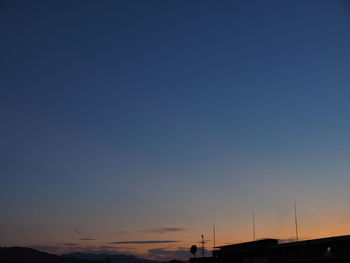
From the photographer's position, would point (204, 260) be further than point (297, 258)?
Yes

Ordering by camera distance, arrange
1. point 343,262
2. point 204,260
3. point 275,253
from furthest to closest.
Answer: point 204,260, point 275,253, point 343,262

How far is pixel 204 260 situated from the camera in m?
81.2

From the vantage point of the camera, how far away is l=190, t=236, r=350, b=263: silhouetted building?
52312mm

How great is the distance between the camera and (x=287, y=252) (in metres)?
60.9

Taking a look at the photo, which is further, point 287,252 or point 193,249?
point 193,249

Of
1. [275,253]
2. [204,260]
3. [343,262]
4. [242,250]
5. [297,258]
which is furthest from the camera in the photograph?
[204,260]

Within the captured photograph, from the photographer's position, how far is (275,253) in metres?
63.7

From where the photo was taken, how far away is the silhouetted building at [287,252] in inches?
2060

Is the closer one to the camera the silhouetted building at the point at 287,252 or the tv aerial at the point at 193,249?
the silhouetted building at the point at 287,252

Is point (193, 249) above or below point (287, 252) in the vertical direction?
above

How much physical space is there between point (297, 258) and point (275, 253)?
5614 mm

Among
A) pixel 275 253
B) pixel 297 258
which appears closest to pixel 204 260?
pixel 275 253

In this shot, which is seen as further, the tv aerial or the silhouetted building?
the tv aerial

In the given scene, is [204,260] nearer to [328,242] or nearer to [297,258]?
[297,258]
